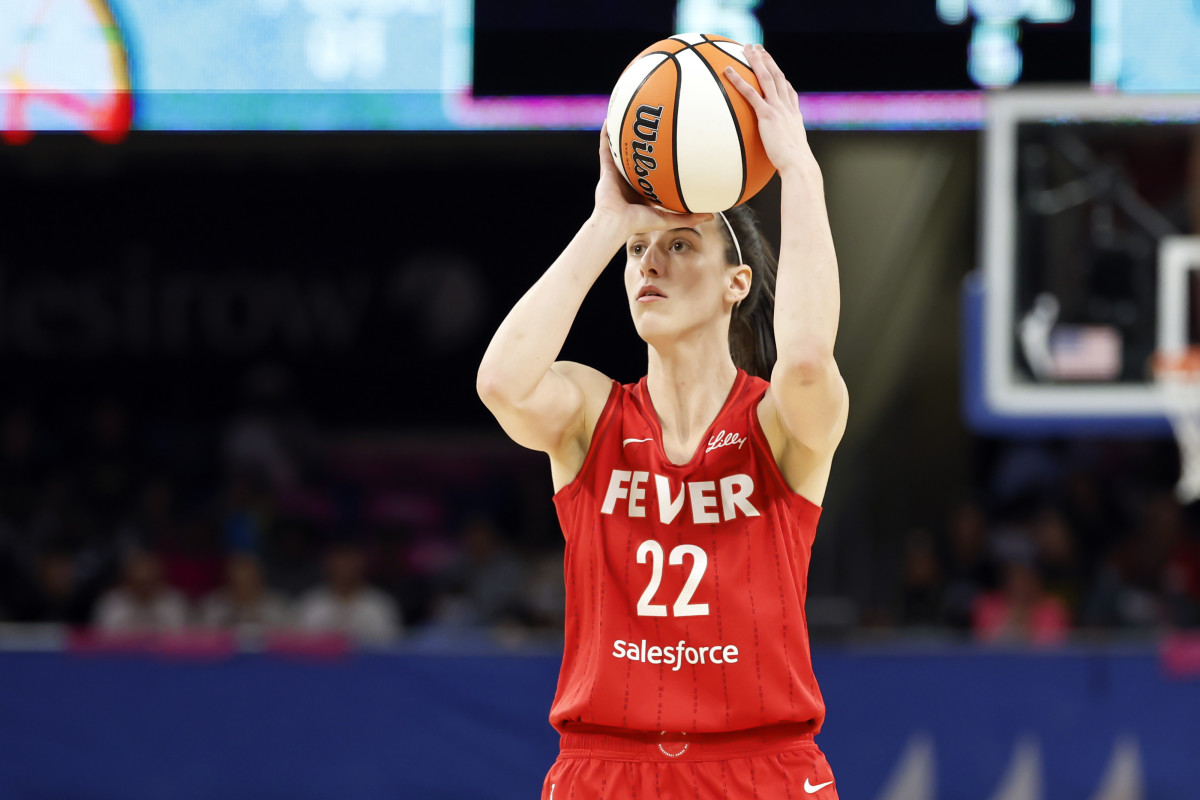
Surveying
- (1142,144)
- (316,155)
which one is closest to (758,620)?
(1142,144)

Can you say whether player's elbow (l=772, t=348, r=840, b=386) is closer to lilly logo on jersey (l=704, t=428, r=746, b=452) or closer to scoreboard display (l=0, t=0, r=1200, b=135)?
lilly logo on jersey (l=704, t=428, r=746, b=452)

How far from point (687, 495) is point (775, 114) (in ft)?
2.45

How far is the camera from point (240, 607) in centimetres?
764

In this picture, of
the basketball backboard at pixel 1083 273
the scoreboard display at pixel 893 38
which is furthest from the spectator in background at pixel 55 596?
the basketball backboard at pixel 1083 273

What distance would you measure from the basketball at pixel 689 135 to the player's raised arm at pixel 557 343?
5cm

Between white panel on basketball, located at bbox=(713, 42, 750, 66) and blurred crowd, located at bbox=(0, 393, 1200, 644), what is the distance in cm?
412

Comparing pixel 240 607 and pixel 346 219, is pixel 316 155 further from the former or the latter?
pixel 240 607

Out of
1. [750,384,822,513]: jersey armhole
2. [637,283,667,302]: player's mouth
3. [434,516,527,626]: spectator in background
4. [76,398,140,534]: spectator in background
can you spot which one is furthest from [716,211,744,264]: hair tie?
[76,398,140,534]: spectator in background

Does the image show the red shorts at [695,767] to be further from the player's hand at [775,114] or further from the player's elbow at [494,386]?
the player's hand at [775,114]

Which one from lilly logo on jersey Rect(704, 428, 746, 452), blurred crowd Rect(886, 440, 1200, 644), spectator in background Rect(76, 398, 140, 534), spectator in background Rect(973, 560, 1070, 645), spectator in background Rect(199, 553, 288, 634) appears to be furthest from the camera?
spectator in background Rect(76, 398, 140, 534)

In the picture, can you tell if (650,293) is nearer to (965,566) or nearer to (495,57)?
(495,57)

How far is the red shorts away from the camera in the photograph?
2.56m

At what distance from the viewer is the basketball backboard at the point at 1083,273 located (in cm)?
622

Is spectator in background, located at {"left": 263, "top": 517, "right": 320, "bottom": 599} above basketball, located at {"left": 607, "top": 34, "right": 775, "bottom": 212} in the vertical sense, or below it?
below
